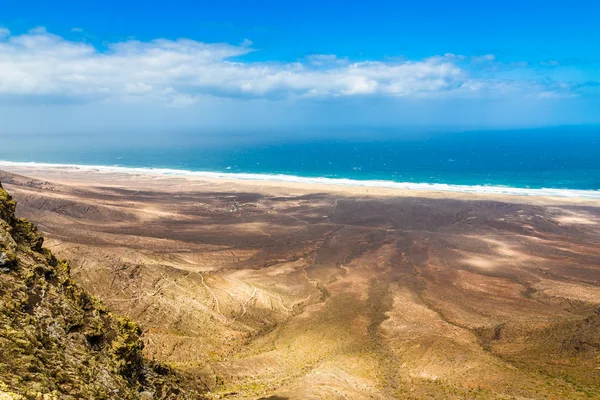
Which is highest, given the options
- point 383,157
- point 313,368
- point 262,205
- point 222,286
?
point 383,157

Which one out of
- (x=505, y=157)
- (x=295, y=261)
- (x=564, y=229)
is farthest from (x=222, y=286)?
(x=505, y=157)

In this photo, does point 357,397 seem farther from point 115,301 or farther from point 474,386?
point 115,301

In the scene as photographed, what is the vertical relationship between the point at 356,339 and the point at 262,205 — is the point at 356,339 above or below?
below

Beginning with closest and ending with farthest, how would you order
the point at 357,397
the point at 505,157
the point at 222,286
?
the point at 357,397, the point at 222,286, the point at 505,157

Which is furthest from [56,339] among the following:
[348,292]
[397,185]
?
[397,185]

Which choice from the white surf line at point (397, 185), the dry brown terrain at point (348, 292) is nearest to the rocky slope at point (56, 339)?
the dry brown terrain at point (348, 292)

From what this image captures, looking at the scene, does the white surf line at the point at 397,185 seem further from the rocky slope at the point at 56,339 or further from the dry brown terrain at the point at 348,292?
the rocky slope at the point at 56,339

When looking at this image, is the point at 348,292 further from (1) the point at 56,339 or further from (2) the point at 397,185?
(2) the point at 397,185
